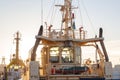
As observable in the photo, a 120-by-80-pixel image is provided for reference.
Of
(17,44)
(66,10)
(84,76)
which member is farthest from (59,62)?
(17,44)

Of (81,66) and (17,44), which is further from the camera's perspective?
(17,44)

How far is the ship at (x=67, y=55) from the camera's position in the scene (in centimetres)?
2277

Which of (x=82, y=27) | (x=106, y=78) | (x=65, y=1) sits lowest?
(x=106, y=78)

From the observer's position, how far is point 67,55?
25.0m

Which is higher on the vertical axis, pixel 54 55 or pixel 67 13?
pixel 67 13

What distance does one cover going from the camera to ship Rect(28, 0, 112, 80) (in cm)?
2277

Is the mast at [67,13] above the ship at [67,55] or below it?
above

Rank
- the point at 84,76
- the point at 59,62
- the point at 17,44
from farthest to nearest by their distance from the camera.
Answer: the point at 17,44 < the point at 59,62 < the point at 84,76

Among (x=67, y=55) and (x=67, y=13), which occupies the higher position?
(x=67, y=13)

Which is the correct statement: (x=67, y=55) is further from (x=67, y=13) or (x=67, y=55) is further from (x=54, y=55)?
(x=67, y=13)

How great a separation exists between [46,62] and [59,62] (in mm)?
1259

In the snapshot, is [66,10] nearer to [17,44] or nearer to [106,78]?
[106,78]

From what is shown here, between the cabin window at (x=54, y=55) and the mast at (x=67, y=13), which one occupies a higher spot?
the mast at (x=67, y=13)

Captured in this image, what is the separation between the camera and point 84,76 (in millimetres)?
→ 22812
